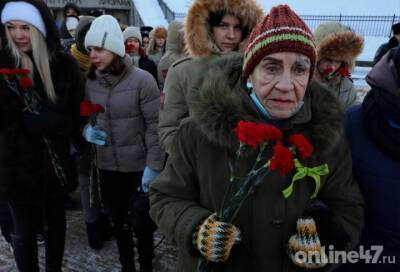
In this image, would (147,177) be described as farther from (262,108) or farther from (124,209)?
(262,108)

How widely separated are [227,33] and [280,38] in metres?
1.05

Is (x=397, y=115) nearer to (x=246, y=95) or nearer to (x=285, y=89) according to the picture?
(x=285, y=89)

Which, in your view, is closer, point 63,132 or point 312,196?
point 312,196

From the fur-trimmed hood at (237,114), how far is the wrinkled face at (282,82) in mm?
53

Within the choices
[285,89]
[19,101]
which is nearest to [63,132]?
[19,101]

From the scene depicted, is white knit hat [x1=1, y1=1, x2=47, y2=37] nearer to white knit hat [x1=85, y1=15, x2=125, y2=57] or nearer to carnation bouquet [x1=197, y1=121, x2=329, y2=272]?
white knit hat [x1=85, y1=15, x2=125, y2=57]

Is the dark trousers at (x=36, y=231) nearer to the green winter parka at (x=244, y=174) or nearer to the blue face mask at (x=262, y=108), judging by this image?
the green winter parka at (x=244, y=174)

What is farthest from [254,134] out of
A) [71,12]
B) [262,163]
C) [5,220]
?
[71,12]

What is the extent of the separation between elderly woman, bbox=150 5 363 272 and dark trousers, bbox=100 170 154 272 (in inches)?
53.7

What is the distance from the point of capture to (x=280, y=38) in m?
1.40

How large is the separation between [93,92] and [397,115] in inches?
83.8

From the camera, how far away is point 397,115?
4.76 ft

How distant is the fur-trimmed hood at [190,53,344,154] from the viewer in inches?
55.3

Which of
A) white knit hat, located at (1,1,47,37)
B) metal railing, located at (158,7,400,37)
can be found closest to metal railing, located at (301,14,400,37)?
metal railing, located at (158,7,400,37)
